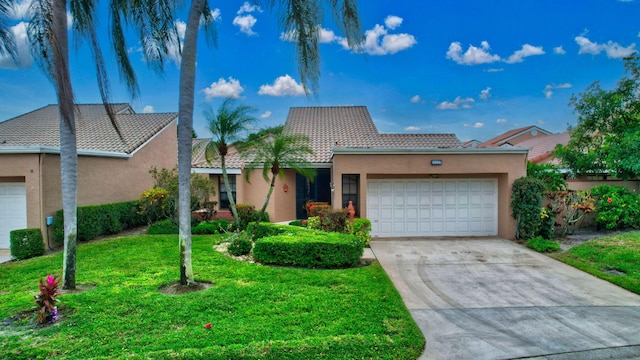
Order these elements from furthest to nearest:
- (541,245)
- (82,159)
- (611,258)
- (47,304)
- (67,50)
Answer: (82,159)
(541,245)
(611,258)
(67,50)
(47,304)

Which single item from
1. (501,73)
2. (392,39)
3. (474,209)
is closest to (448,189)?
(474,209)

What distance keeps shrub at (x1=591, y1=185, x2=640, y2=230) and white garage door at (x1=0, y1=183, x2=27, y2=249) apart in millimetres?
20569

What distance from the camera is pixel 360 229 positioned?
36.7 feet

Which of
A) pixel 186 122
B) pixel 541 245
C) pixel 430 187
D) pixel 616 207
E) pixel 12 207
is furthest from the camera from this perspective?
pixel 430 187

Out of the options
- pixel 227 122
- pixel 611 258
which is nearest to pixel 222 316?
pixel 227 122

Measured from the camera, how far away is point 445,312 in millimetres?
5836

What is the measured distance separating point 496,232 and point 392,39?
28.4 ft

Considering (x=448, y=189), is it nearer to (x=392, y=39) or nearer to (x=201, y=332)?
(x=392, y=39)

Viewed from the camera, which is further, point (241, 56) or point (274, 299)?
point (241, 56)

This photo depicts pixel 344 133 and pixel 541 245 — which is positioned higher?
pixel 344 133

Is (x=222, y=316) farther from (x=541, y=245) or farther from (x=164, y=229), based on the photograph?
(x=541, y=245)

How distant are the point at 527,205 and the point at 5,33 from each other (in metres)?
13.8

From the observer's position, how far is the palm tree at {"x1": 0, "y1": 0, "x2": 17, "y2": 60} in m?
4.82

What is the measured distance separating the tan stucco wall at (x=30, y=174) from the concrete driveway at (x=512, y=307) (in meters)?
10.9
